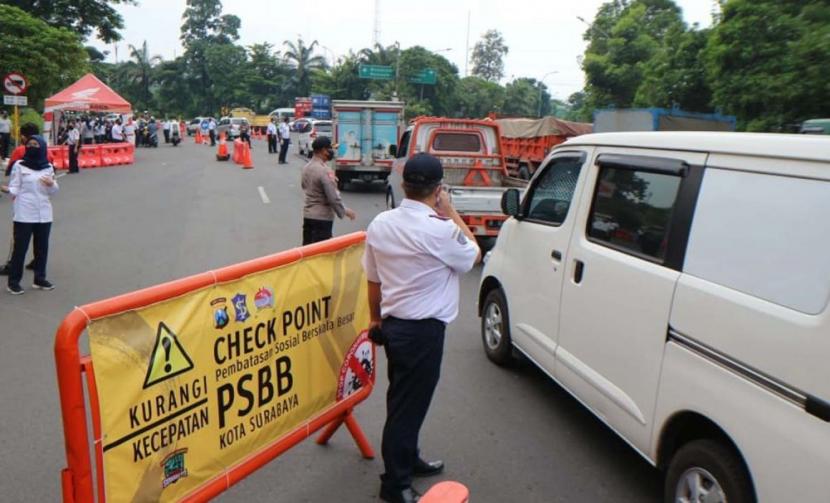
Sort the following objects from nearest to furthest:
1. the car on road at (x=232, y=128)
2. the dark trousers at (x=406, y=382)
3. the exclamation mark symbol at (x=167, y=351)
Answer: the exclamation mark symbol at (x=167, y=351) → the dark trousers at (x=406, y=382) → the car on road at (x=232, y=128)

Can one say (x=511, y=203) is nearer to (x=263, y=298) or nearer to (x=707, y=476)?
(x=263, y=298)

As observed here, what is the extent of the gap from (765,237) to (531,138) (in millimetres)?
19113

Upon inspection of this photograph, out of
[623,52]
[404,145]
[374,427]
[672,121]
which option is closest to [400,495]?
[374,427]

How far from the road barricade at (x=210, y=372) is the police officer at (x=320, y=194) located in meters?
3.33

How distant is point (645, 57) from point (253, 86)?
5637cm

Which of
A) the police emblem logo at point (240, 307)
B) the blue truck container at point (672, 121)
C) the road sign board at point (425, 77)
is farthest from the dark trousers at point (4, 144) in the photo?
the road sign board at point (425, 77)

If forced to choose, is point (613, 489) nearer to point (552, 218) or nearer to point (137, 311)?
point (552, 218)

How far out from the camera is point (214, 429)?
9.41ft

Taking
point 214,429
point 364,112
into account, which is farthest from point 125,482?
point 364,112

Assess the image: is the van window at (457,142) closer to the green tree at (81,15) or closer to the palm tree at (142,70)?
the green tree at (81,15)

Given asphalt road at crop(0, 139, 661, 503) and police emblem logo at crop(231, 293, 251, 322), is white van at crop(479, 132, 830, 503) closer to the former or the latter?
asphalt road at crop(0, 139, 661, 503)

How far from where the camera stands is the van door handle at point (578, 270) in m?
4.00

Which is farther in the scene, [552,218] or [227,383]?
[552,218]

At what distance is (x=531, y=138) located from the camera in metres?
21.3
